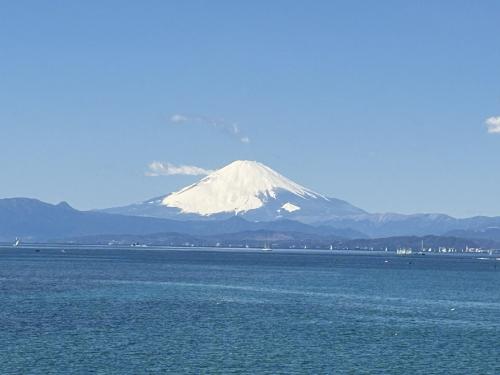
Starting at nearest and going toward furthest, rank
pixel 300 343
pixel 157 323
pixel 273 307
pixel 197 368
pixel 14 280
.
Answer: pixel 197 368 → pixel 300 343 → pixel 157 323 → pixel 273 307 → pixel 14 280

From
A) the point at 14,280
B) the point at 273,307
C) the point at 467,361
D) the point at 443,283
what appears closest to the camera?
the point at 467,361

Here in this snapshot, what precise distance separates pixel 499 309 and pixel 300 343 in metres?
50.4

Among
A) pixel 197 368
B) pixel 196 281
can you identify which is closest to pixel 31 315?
pixel 197 368

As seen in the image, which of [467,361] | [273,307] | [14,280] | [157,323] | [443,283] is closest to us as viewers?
[467,361]

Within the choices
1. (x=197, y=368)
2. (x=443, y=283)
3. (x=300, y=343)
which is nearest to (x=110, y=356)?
(x=197, y=368)

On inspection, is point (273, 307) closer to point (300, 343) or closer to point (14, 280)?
point (300, 343)

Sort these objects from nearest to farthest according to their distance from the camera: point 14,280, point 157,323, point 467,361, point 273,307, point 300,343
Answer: point 467,361, point 300,343, point 157,323, point 273,307, point 14,280

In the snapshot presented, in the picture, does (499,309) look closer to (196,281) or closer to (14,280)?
(196,281)

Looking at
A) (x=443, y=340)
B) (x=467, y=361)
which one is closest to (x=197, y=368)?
(x=467, y=361)

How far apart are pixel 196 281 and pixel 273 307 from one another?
63185 millimetres

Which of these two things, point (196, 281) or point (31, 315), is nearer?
point (31, 315)

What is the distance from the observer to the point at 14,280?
17388 cm

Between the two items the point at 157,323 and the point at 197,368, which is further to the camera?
the point at 157,323

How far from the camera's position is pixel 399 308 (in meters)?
124
